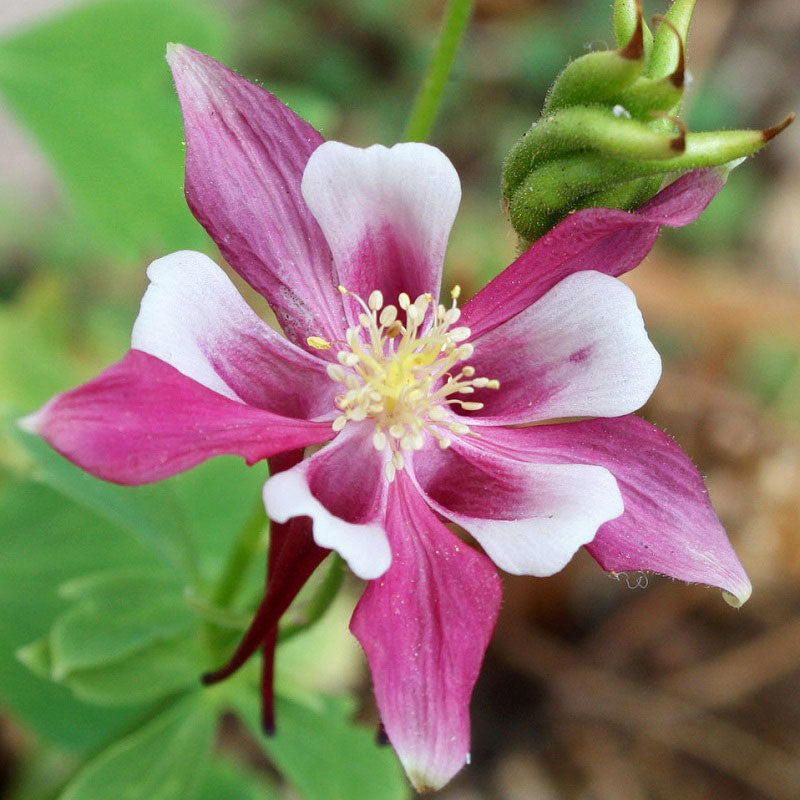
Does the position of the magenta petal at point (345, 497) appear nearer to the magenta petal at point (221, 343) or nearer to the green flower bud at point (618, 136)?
the magenta petal at point (221, 343)

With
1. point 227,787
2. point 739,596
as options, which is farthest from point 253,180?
point 227,787

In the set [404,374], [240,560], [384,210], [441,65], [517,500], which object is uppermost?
[441,65]

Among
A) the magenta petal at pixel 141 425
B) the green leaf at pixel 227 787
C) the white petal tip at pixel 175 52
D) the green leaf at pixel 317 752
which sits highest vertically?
the white petal tip at pixel 175 52

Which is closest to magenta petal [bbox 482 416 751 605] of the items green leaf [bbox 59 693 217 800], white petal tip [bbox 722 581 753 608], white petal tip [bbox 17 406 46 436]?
white petal tip [bbox 722 581 753 608]

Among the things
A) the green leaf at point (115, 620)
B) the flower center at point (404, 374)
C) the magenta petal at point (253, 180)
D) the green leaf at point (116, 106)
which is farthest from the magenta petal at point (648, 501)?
the green leaf at point (116, 106)

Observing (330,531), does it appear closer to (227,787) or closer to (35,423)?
(35,423)

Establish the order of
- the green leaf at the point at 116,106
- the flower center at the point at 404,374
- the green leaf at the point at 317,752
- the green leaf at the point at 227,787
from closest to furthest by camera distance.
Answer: the flower center at the point at 404,374, the green leaf at the point at 317,752, the green leaf at the point at 116,106, the green leaf at the point at 227,787

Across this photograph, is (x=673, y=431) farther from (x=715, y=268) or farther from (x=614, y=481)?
(x=614, y=481)
